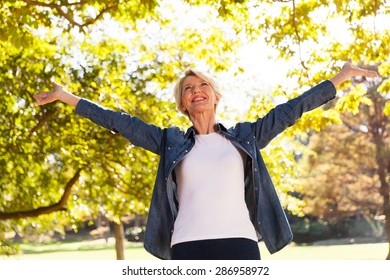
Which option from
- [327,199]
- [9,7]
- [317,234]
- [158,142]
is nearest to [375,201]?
[327,199]

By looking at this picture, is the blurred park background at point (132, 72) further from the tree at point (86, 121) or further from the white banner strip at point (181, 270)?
the white banner strip at point (181, 270)

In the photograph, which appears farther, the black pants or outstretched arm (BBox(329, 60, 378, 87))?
outstretched arm (BBox(329, 60, 378, 87))

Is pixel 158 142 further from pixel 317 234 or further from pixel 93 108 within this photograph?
pixel 317 234

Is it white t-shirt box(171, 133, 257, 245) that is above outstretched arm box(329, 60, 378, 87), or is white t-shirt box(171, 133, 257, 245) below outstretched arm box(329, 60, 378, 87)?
below

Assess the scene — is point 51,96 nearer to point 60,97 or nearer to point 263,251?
point 60,97

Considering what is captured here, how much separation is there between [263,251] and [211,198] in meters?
30.0

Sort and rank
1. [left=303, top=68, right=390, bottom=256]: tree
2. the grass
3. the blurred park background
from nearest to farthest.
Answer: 1. the blurred park background
2. [left=303, top=68, right=390, bottom=256]: tree
3. the grass

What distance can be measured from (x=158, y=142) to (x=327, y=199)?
Result: 90.1 ft

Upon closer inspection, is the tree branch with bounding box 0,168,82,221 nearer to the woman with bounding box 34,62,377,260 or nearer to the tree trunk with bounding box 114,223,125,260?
the tree trunk with bounding box 114,223,125,260

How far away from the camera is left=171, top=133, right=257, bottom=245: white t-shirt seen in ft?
9.64

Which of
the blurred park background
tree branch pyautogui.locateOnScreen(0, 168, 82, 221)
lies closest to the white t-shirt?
the blurred park background

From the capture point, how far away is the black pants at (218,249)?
292 centimetres

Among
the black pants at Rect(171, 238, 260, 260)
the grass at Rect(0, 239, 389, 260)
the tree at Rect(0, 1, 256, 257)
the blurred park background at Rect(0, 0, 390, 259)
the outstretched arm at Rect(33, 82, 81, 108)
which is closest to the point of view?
the black pants at Rect(171, 238, 260, 260)

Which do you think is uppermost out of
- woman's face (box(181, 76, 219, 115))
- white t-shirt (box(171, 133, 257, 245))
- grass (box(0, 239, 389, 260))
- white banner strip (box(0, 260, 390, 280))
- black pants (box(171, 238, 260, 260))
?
woman's face (box(181, 76, 219, 115))
